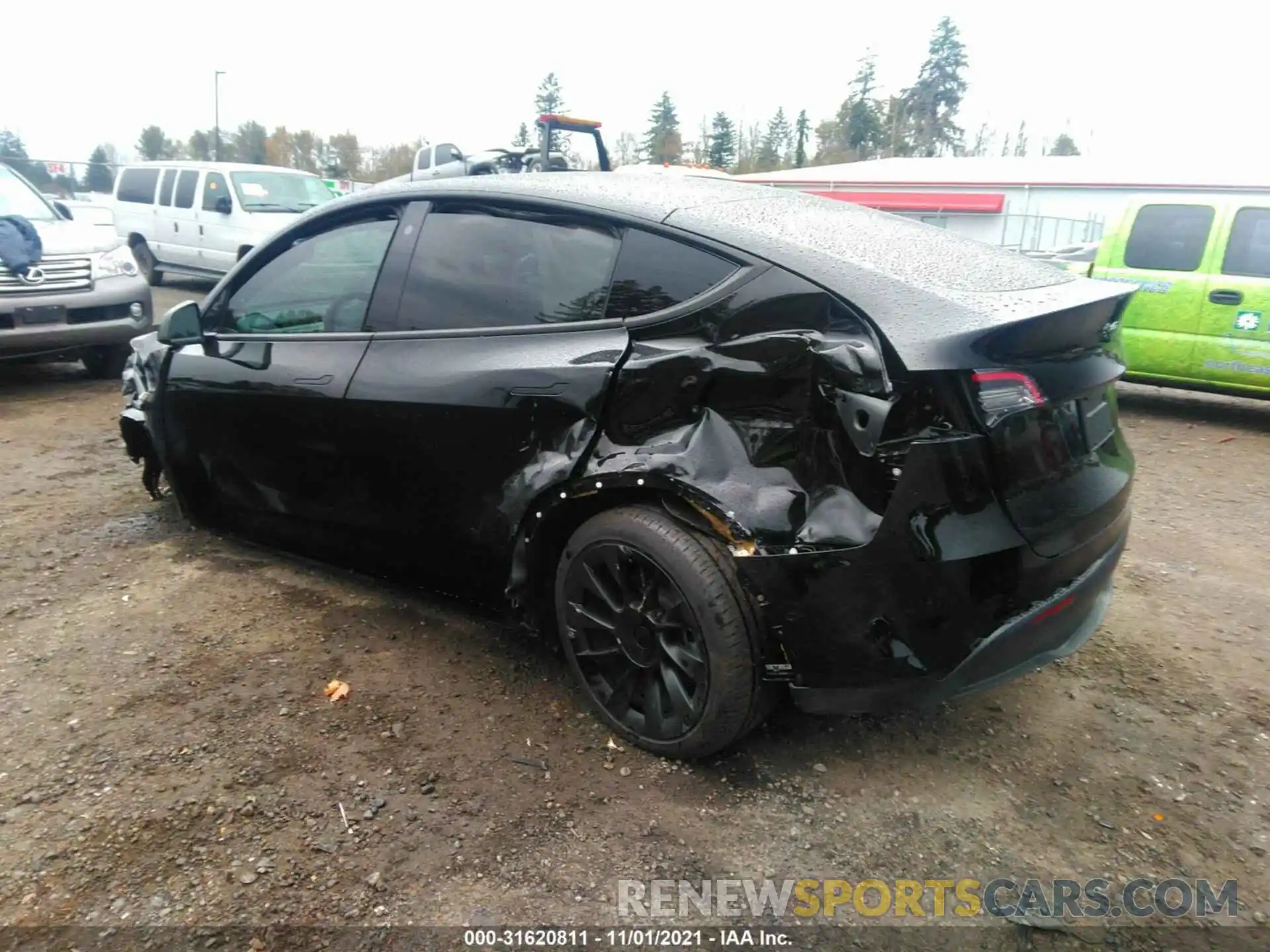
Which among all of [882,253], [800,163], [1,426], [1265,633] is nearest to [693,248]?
[882,253]

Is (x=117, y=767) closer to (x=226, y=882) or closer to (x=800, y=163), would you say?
(x=226, y=882)

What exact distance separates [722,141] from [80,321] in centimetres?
5643

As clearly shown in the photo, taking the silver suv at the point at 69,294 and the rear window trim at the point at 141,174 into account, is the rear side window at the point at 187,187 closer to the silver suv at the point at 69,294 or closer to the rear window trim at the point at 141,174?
the rear window trim at the point at 141,174

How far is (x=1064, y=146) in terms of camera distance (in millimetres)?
53062

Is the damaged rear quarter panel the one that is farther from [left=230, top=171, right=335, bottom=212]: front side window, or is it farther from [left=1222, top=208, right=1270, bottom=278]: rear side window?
[left=230, top=171, right=335, bottom=212]: front side window

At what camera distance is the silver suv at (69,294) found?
6531 mm

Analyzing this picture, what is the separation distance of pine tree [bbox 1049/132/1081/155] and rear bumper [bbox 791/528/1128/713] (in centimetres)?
5824

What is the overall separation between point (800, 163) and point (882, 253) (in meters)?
53.7

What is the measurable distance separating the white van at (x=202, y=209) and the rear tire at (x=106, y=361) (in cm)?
441

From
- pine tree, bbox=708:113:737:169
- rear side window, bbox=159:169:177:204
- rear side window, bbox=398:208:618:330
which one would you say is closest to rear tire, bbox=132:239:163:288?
rear side window, bbox=159:169:177:204

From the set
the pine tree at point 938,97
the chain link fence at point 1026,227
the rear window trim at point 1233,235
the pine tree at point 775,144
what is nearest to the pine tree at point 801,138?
the pine tree at point 775,144

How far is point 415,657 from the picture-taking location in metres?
A: 3.13

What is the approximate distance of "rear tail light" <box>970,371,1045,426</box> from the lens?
6.96 ft

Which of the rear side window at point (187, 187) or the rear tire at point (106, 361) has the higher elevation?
the rear side window at point (187, 187)
